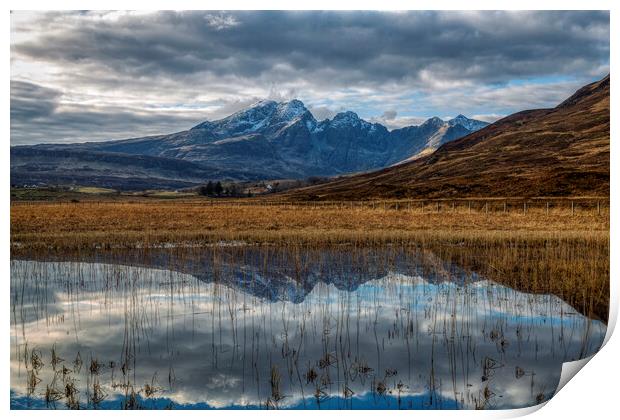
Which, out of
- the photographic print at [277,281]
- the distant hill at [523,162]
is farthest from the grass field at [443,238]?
the distant hill at [523,162]

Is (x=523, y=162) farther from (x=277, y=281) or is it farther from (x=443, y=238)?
(x=277, y=281)

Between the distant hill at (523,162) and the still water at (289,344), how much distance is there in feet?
225

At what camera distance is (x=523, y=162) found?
114688 millimetres

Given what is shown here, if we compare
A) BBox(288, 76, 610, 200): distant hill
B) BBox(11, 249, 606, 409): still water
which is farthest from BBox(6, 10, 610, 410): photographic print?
BBox(288, 76, 610, 200): distant hill

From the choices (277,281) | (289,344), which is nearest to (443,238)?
(277,281)

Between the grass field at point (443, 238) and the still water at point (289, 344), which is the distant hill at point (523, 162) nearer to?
the grass field at point (443, 238)

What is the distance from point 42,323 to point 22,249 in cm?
1450

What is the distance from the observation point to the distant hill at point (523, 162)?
86875 millimetres

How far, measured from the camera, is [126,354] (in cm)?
1204

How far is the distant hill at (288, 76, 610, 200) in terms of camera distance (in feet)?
285

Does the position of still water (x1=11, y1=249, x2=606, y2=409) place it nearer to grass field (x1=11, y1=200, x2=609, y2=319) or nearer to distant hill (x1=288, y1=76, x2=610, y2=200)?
grass field (x1=11, y1=200, x2=609, y2=319)

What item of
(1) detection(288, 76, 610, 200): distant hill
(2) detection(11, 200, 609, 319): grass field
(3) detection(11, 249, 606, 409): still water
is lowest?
(3) detection(11, 249, 606, 409): still water

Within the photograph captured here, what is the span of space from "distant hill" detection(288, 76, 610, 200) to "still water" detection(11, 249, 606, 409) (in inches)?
2695

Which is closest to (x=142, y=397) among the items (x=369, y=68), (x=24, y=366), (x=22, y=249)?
(x=24, y=366)
